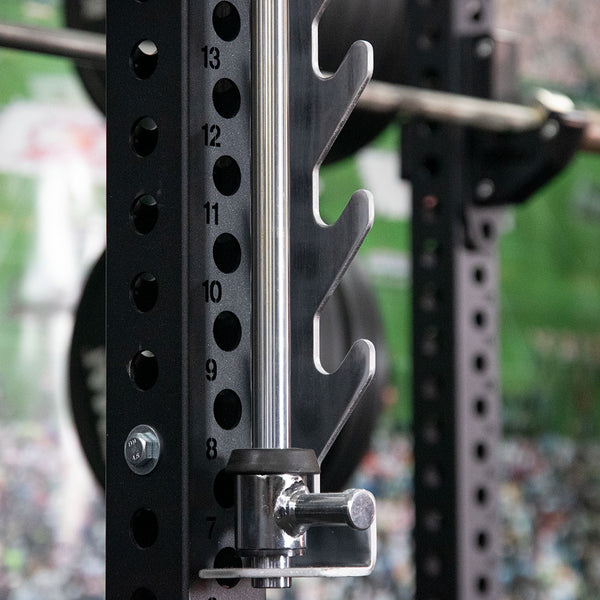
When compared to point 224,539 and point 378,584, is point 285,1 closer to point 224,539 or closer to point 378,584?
point 224,539

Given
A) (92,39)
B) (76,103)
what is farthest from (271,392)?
(76,103)

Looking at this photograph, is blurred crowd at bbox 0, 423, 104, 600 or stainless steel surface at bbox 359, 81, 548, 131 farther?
blurred crowd at bbox 0, 423, 104, 600

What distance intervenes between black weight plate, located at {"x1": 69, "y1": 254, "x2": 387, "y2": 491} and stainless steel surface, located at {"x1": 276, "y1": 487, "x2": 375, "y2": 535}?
1.92ft

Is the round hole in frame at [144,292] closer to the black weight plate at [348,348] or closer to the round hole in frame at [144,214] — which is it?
the round hole in frame at [144,214]

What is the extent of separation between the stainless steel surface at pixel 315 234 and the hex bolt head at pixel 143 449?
0.31 feet

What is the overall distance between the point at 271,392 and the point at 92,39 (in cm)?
50

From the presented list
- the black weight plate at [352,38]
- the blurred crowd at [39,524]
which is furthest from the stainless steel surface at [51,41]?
the blurred crowd at [39,524]

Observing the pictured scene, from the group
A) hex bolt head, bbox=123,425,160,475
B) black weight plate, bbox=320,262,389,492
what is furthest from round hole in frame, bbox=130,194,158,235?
black weight plate, bbox=320,262,389,492

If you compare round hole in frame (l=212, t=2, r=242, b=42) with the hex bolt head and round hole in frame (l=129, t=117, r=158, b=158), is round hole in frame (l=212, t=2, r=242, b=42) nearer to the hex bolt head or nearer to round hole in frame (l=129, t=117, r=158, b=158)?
round hole in frame (l=129, t=117, r=158, b=158)

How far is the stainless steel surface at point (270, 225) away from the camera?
74cm

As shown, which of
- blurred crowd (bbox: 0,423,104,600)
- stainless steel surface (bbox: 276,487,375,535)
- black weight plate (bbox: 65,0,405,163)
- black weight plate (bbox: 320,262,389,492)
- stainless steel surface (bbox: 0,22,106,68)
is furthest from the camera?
blurred crowd (bbox: 0,423,104,600)

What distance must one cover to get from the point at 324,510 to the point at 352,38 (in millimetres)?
703

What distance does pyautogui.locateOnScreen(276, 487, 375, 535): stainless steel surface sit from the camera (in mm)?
697

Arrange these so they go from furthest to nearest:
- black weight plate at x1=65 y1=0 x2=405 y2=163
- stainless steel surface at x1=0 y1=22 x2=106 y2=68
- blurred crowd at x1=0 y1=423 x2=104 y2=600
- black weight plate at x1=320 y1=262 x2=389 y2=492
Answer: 1. blurred crowd at x1=0 y1=423 x2=104 y2=600
2. black weight plate at x1=320 y1=262 x2=389 y2=492
3. black weight plate at x1=65 y1=0 x2=405 y2=163
4. stainless steel surface at x1=0 y1=22 x2=106 y2=68
